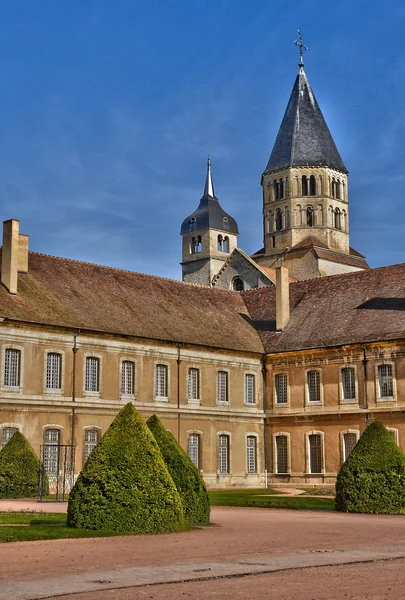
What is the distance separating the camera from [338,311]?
43656mm

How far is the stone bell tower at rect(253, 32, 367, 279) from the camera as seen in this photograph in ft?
259

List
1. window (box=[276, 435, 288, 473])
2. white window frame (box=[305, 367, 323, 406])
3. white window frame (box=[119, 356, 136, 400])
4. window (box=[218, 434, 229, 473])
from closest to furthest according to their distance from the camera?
white window frame (box=[119, 356, 136, 400]), window (box=[218, 434, 229, 473]), white window frame (box=[305, 367, 323, 406]), window (box=[276, 435, 288, 473])

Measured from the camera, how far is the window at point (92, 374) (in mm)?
36969

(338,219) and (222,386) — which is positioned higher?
(338,219)

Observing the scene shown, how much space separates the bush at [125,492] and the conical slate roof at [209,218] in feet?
249

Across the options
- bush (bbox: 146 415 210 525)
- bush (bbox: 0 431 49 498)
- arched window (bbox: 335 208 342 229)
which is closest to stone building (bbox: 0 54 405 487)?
bush (bbox: 0 431 49 498)

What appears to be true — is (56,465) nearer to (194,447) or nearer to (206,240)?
(194,447)

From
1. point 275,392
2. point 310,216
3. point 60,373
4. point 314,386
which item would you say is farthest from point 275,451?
point 310,216

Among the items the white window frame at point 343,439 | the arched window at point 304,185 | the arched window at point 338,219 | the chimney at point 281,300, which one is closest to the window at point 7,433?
the white window frame at point 343,439

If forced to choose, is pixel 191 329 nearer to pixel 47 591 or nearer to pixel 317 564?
pixel 317 564

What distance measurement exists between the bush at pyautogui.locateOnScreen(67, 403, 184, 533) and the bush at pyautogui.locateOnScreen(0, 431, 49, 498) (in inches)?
471

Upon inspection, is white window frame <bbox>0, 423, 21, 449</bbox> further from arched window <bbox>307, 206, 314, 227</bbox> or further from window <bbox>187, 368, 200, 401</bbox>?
arched window <bbox>307, 206, 314, 227</bbox>

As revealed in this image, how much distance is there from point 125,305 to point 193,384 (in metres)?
4.80

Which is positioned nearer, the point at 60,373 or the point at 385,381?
the point at 60,373
